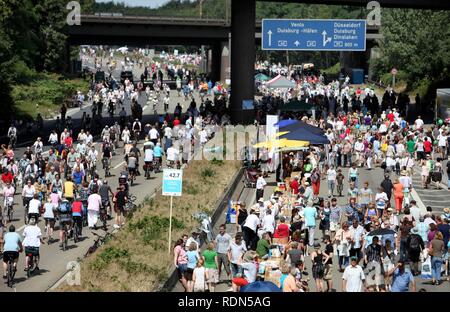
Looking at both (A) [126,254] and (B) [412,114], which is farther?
(B) [412,114]

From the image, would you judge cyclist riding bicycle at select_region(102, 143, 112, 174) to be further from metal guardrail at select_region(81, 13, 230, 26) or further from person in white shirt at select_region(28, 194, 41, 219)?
metal guardrail at select_region(81, 13, 230, 26)

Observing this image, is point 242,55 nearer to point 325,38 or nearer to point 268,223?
point 325,38

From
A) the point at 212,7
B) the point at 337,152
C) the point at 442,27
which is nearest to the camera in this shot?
the point at 337,152

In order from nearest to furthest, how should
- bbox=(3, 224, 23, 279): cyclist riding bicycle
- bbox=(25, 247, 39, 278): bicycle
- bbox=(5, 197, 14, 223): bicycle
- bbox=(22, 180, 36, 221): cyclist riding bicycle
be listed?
bbox=(3, 224, 23, 279): cyclist riding bicycle, bbox=(25, 247, 39, 278): bicycle, bbox=(22, 180, 36, 221): cyclist riding bicycle, bbox=(5, 197, 14, 223): bicycle

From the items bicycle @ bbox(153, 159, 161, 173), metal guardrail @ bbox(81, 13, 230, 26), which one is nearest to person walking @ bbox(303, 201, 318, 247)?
bicycle @ bbox(153, 159, 161, 173)

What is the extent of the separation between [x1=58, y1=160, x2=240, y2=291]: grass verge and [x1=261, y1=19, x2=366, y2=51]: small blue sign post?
31.1 meters

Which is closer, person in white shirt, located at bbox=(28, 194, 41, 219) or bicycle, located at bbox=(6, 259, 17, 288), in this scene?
bicycle, located at bbox=(6, 259, 17, 288)

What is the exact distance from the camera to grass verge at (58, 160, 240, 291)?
22469 mm

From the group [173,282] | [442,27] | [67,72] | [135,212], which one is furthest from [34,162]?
[67,72]

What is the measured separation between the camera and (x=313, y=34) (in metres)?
70.6

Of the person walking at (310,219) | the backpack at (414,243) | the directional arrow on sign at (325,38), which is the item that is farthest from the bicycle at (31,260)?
the directional arrow on sign at (325,38)

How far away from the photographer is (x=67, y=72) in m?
104

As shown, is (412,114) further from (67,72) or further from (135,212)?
(67,72)

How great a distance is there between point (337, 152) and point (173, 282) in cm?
2049
